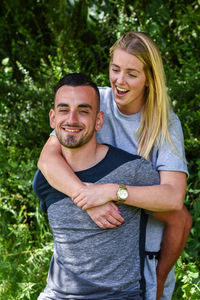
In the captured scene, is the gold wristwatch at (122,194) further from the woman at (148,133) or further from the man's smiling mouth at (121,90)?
the man's smiling mouth at (121,90)

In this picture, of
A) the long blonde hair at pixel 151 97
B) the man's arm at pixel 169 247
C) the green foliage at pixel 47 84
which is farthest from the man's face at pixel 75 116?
the green foliage at pixel 47 84

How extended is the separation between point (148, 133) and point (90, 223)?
0.64m

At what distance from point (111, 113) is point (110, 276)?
0.96m

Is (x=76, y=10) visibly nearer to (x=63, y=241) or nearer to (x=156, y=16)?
(x=156, y=16)

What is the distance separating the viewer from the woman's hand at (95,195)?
2.14 metres

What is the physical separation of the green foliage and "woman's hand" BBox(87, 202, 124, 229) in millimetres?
957

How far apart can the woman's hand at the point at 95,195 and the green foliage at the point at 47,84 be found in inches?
41.6

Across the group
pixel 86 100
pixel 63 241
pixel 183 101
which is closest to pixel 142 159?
pixel 86 100

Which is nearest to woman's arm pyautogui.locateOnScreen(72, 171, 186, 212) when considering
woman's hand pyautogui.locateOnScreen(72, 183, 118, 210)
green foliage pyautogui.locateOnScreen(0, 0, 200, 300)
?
woman's hand pyautogui.locateOnScreen(72, 183, 118, 210)

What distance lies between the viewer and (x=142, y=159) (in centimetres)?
230

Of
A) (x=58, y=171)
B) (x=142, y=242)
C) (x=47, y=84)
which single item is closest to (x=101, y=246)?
(x=142, y=242)

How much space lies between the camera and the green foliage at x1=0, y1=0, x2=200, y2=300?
325cm

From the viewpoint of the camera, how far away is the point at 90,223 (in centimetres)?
222

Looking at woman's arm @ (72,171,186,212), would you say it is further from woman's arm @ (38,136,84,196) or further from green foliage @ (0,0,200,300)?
green foliage @ (0,0,200,300)
